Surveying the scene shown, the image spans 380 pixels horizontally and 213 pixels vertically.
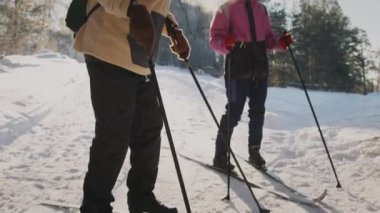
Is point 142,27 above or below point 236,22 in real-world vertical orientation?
below

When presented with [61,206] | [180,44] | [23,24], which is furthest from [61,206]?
[23,24]

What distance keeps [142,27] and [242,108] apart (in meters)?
2.54

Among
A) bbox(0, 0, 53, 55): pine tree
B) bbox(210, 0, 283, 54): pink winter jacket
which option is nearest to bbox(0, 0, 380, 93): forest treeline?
bbox(0, 0, 53, 55): pine tree

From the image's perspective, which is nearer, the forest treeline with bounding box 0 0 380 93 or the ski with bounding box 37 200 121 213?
the ski with bounding box 37 200 121 213

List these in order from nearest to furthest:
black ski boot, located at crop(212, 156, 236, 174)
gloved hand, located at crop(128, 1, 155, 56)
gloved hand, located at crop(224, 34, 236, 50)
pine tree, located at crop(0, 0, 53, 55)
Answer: gloved hand, located at crop(128, 1, 155, 56), gloved hand, located at crop(224, 34, 236, 50), black ski boot, located at crop(212, 156, 236, 174), pine tree, located at crop(0, 0, 53, 55)

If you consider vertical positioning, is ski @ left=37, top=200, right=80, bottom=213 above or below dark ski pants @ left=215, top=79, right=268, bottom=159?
below

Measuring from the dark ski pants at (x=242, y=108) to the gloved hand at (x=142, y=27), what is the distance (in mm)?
2264

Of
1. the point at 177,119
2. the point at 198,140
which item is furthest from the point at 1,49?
the point at 198,140

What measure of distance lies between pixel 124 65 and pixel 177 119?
226 inches

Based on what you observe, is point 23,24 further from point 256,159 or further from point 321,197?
point 321,197

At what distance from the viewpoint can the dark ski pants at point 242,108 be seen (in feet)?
15.2

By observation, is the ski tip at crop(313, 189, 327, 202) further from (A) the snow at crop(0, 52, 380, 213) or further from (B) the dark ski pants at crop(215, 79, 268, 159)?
(B) the dark ski pants at crop(215, 79, 268, 159)

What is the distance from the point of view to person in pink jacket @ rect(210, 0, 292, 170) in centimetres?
464

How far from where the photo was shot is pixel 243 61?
469 centimetres
